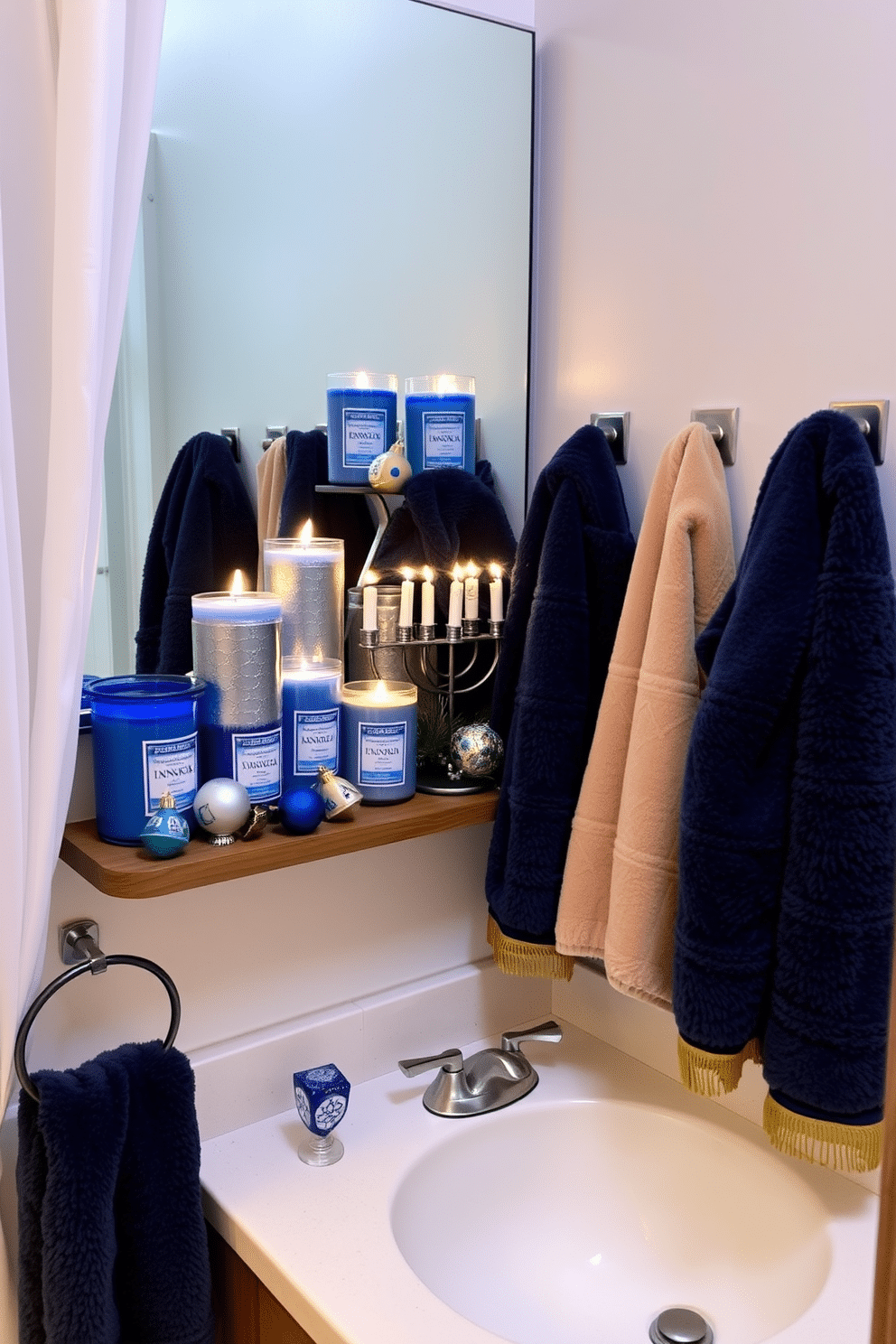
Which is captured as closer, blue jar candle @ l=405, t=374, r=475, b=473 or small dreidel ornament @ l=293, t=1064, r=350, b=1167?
small dreidel ornament @ l=293, t=1064, r=350, b=1167

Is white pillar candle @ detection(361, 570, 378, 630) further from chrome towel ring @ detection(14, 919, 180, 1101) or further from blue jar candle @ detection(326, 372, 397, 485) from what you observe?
chrome towel ring @ detection(14, 919, 180, 1101)

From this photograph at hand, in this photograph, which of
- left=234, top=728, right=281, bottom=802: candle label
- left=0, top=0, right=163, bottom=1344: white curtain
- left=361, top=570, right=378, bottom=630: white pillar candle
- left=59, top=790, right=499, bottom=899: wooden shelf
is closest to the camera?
left=0, top=0, right=163, bottom=1344: white curtain

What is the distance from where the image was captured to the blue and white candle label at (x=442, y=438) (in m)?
1.26

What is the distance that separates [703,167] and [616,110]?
15 centimetres

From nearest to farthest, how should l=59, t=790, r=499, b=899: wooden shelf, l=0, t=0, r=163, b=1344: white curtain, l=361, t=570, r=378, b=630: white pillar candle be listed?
l=0, t=0, r=163, b=1344: white curtain, l=59, t=790, r=499, b=899: wooden shelf, l=361, t=570, r=378, b=630: white pillar candle

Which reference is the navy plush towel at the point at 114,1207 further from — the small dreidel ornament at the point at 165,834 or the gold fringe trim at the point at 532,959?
the gold fringe trim at the point at 532,959

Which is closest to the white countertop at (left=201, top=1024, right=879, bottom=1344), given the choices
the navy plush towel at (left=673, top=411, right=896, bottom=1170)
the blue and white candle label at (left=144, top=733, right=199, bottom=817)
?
the navy plush towel at (left=673, top=411, right=896, bottom=1170)

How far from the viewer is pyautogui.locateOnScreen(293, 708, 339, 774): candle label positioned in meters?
1.13

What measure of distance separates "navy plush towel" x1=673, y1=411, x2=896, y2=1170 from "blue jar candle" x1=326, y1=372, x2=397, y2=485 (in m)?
0.43

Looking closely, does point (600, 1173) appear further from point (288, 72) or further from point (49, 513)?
point (288, 72)

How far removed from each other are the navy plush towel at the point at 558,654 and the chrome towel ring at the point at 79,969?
37cm

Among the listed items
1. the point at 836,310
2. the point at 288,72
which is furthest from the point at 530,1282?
the point at 288,72

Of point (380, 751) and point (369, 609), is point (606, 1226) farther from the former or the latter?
point (369, 609)

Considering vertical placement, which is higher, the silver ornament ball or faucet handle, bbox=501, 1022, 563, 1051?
the silver ornament ball
